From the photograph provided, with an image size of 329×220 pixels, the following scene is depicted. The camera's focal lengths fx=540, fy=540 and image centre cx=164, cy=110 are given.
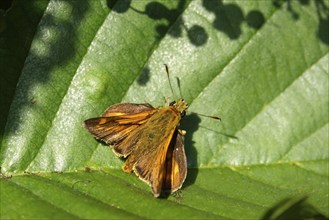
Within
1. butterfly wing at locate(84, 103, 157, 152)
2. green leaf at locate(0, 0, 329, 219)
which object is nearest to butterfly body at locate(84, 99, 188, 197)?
butterfly wing at locate(84, 103, 157, 152)

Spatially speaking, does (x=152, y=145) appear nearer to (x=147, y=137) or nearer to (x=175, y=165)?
(x=147, y=137)

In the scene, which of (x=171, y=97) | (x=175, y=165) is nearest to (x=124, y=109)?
(x=171, y=97)

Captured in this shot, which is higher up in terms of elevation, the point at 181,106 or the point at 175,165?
the point at 181,106

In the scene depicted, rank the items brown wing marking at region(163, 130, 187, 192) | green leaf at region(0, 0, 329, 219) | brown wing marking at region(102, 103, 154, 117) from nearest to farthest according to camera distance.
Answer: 1. green leaf at region(0, 0, 329, 219)
2. brown wing marking at region(163, 130, 187, 192)
3. brown wing marking at region(102, 103, 154, 117)

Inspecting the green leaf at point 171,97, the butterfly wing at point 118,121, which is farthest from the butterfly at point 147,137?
the green leaf at point 171,97

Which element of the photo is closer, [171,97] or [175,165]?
[175,165]

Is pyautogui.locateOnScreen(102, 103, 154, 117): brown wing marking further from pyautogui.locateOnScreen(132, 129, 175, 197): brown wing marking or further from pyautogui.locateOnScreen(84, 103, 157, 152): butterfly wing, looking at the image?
pyautogui.locateOnScreen(132, 129, 175, 197): brown wing marking

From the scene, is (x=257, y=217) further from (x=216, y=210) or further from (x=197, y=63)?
(x=197, y=63)

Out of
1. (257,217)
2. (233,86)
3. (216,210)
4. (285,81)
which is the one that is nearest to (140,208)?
(216,210)
